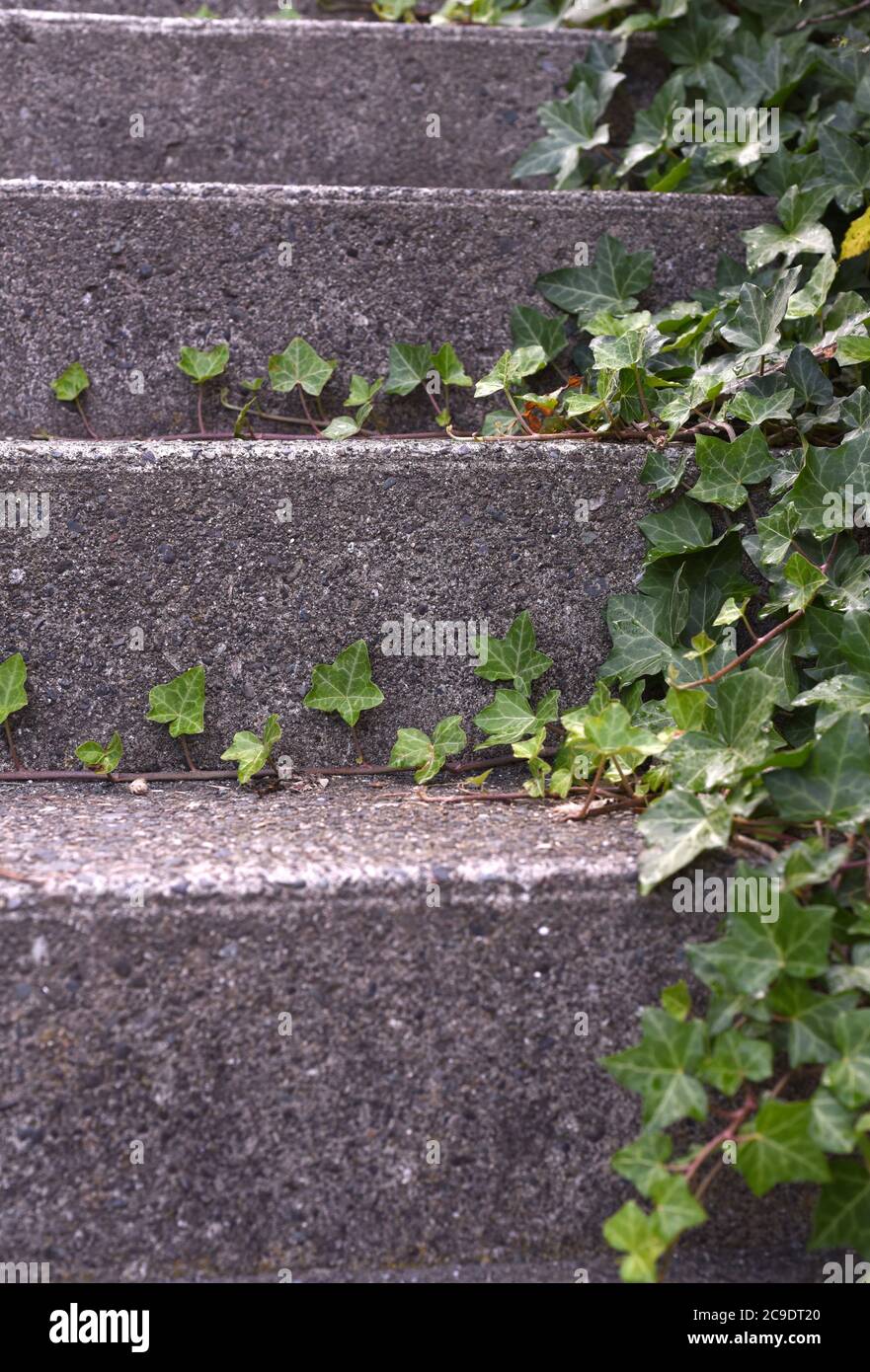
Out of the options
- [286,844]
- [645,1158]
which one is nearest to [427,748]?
[286,844]

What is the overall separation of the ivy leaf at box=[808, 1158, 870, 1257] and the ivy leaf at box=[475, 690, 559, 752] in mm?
419

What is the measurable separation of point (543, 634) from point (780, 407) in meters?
0.31

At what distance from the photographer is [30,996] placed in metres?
0.73

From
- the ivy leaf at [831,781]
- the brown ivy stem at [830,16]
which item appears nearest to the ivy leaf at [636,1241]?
the ivy leaf at [831,781]

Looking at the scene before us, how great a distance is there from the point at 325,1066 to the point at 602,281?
887 mm

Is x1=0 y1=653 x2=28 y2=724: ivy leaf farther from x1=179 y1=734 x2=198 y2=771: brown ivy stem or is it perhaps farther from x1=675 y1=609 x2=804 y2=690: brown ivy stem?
x1=675 y1=609 x2=804 y2=690: brown ivy stem

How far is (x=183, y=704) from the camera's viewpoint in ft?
3.10

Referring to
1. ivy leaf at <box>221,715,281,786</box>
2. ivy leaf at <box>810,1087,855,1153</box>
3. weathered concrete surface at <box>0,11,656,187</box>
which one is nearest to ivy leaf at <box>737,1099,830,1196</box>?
ivy leaf at <box>810,1087,855,1153</box>

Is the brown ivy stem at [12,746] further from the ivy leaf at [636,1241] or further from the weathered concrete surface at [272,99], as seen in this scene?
the weathered concrete surface at [272,99]

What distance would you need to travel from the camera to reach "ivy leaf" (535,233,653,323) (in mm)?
1162

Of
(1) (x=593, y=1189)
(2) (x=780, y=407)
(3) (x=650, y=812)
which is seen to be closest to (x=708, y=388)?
(2) (x=780, y=407)

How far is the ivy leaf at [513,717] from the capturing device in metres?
0.93

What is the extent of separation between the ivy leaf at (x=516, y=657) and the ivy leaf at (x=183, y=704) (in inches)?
10.1
